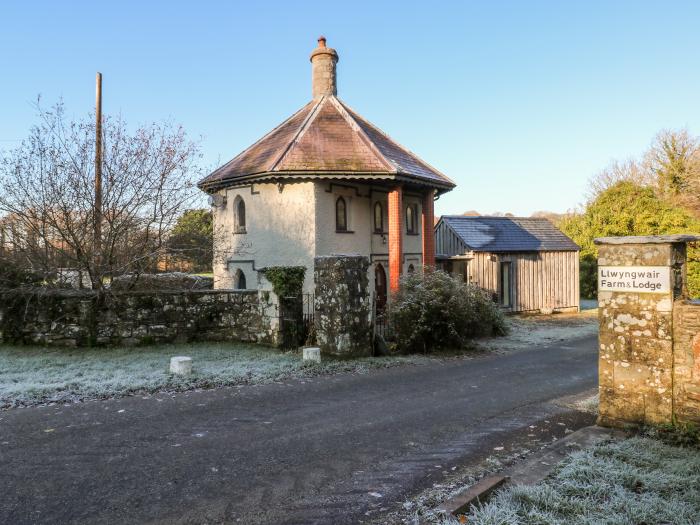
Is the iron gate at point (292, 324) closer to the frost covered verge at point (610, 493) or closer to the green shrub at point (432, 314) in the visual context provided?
the green shrub at point (432, 314)

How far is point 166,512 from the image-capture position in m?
4.13

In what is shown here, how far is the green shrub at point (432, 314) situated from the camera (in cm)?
1196

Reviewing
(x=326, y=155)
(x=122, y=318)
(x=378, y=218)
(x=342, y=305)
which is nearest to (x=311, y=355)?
(x=342, y=305)

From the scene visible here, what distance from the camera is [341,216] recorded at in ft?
55.0

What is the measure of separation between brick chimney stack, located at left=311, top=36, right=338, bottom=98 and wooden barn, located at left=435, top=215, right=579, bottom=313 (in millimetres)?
7817

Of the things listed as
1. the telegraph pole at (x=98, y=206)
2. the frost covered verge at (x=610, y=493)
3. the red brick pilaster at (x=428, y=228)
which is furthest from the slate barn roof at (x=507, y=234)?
the frost covered verge at (x=610, y=493)

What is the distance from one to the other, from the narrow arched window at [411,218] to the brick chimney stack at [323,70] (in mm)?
5933

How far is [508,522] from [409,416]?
328 centimetres

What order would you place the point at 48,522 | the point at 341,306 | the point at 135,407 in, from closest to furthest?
the point at 48,522
the point at 135,407
the point at 341,306

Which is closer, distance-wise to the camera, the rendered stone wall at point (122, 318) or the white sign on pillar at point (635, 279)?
the white sign on pillar at point (635, 279)

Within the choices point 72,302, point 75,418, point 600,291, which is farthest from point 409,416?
point 72,302

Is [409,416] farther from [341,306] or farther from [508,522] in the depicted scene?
[341,306]

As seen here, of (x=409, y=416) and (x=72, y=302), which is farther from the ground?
(x=72, y=302)

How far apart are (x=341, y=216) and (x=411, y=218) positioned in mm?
3559
